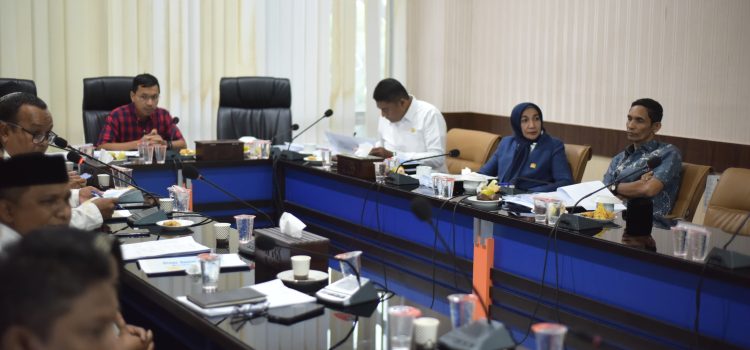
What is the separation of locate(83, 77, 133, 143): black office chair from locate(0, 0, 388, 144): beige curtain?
1.73 feet

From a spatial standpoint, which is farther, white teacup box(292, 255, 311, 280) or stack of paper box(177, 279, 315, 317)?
white teacup box(292, 255, 311, 280)

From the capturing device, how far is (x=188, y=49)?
610 cm

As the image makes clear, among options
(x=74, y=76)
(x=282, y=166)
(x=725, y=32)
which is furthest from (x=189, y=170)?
(x=725, y=32)

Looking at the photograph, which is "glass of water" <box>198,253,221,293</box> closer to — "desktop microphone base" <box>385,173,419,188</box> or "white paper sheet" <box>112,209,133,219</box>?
"white paper sheet" <box>112,209,133,219</box>

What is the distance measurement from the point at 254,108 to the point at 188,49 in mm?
741

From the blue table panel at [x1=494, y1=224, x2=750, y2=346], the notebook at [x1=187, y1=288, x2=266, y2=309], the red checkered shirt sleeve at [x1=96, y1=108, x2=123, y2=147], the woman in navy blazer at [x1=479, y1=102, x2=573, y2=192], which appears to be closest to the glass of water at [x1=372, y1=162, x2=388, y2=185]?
the woman in navy blazer at [x1=479, y1=102, x2=573, y2=192]

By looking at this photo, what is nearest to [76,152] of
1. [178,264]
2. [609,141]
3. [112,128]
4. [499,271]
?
[178,264]

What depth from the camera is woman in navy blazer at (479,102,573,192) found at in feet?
14.8

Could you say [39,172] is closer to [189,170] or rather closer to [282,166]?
[189,170]

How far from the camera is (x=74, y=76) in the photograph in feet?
18.7

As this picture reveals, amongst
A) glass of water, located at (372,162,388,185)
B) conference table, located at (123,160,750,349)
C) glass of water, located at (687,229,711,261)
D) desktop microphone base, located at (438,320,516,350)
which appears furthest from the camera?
glass of water, located at (372,162,388,185)

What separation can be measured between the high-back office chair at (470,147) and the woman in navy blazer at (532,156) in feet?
1.22

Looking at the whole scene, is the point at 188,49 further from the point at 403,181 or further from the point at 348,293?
the point at 348,293

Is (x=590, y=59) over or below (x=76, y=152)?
over
